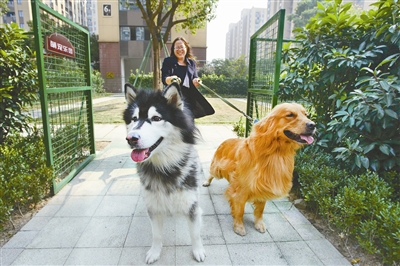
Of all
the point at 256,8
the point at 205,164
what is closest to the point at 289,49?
the point at 205,164

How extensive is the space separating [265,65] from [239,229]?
3003 millimetres

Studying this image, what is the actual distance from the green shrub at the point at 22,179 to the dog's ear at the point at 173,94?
6.46 ft

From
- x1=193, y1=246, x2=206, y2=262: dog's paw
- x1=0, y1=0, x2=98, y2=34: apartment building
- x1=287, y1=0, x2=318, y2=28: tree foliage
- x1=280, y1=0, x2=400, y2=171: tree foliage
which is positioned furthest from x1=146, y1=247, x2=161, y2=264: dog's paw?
x1=287, y1=0, x2=318, y2=28: tree foliage

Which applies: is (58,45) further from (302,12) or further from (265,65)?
(302,12)

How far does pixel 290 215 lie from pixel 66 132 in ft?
11.9

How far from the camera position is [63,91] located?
3.34m

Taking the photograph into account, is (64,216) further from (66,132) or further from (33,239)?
(66,132)

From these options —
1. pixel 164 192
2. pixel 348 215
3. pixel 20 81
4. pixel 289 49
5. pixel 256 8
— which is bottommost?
pixel 348 215

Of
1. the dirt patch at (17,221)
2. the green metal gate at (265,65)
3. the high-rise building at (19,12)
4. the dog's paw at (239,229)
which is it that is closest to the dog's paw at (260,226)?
the dog's paw at (239,229)

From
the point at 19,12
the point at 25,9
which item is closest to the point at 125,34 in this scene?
the point at 25,9

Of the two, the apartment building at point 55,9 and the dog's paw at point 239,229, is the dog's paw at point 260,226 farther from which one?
the apartment building at point 55,9

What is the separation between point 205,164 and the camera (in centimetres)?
455

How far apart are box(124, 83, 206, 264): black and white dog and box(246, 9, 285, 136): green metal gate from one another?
1.96 m

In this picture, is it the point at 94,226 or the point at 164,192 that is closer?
the point at 164,192
